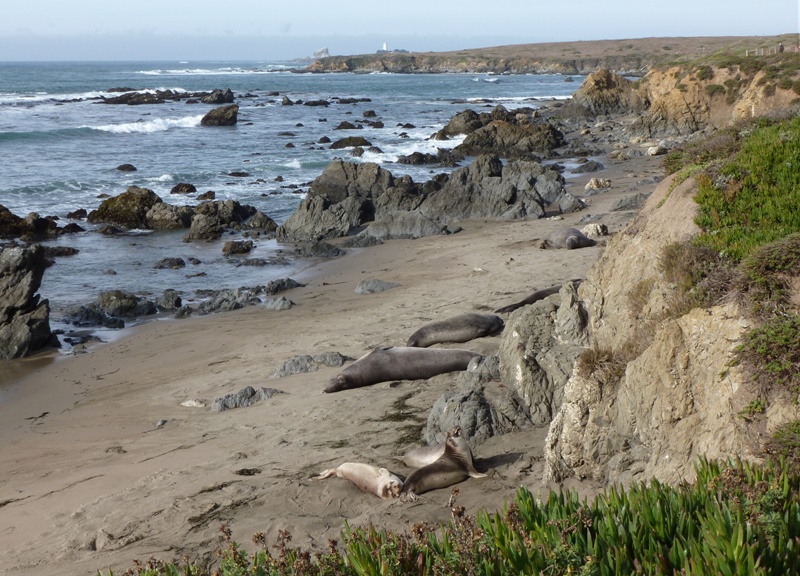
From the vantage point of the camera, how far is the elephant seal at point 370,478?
701 centimetres

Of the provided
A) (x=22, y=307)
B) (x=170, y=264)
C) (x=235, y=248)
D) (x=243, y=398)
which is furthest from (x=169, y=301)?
(x=243, y=398)

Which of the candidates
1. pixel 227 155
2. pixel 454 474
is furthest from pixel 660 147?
pixel 454 474

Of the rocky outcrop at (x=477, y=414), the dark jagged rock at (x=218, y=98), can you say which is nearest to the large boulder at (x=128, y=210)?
the rocky outcrop at (x=477, y=414)

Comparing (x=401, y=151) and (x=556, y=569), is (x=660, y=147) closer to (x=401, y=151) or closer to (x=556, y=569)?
(x=401, y=151)

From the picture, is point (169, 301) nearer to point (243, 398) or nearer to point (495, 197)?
point (243, 398)

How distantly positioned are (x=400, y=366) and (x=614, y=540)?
21.4ft

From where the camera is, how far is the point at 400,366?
10.3m

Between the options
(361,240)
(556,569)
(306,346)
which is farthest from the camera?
(361,240)

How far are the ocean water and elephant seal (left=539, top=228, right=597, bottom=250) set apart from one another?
6.16 meters

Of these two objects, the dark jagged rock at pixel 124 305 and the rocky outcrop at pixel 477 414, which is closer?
the rocky outcrop at pixel 477 414

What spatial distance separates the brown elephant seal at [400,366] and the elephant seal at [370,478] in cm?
268

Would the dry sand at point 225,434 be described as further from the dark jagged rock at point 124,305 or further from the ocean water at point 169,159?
the ocean water at point 169,159

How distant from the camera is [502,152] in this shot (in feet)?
131

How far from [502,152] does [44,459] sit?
33.2 metres
